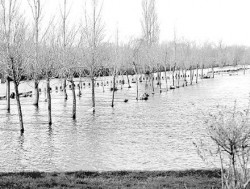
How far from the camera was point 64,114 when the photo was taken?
100ft

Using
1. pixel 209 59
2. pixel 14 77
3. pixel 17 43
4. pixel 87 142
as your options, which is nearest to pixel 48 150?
pixel 87 142

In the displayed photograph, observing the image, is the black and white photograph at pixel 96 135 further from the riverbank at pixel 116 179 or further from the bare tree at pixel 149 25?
the bare tree at pixel 149 25

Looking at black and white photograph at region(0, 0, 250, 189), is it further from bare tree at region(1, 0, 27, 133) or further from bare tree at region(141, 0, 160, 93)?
bare tree at region(141, 0, 160, 93)

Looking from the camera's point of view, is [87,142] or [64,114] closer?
[87,142]

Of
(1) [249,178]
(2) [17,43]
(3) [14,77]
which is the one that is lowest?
(1) [249,178]

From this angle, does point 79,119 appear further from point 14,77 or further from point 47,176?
point 47,176

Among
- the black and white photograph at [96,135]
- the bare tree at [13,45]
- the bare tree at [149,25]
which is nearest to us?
the black and white photograph at [96,135]

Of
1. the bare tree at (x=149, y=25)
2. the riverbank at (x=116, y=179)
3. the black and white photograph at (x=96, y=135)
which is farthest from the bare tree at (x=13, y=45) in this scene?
the bare tree at (x=149, y=25)

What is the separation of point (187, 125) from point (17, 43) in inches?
450

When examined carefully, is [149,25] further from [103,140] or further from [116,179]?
[116,179]

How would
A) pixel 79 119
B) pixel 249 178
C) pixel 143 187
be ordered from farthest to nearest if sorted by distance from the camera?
pixel 79 119
pixel 143 187
pixel 249 178

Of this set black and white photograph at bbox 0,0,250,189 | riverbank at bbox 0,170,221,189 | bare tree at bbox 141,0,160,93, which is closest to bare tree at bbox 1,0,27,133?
black and white photograph at bbox 0,0,250,189

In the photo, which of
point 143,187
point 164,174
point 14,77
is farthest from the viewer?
point 14,77

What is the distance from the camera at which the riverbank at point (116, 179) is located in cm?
1098
